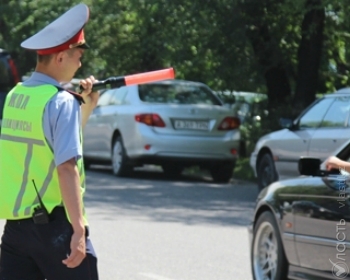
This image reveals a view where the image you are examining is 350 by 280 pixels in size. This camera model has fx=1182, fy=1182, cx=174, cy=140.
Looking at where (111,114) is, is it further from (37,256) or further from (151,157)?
(37,256)

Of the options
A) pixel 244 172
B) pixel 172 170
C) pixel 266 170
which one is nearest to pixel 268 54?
pixel 244 172

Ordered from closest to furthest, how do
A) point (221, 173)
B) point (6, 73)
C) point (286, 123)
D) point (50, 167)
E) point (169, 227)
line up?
point (50, 167), point (169, 227), point (286, 123), point (6, 73), point (221, 173)

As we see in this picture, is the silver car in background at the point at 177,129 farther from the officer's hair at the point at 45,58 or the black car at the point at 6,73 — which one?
the officer's hair at the point at 45,58

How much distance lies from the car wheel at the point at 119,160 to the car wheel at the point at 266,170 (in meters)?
3.43

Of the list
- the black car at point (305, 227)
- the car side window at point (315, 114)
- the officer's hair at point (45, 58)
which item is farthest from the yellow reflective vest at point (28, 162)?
the car side window at point (315, 114)

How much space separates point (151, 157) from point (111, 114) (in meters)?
1.67

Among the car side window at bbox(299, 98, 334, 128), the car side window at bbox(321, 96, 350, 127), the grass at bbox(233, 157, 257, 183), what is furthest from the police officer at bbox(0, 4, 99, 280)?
the grass at bbox(233, 157, 257, 183)

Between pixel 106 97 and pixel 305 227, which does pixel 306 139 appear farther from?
pixel 305 227

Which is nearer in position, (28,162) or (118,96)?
(28,162)

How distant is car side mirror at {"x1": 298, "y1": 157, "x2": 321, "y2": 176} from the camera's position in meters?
7.55

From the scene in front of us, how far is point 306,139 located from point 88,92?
9.44 meters

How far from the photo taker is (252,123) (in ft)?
72.4

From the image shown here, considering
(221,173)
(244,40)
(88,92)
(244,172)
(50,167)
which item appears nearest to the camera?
(50,167)

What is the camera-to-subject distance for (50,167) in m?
4.74
